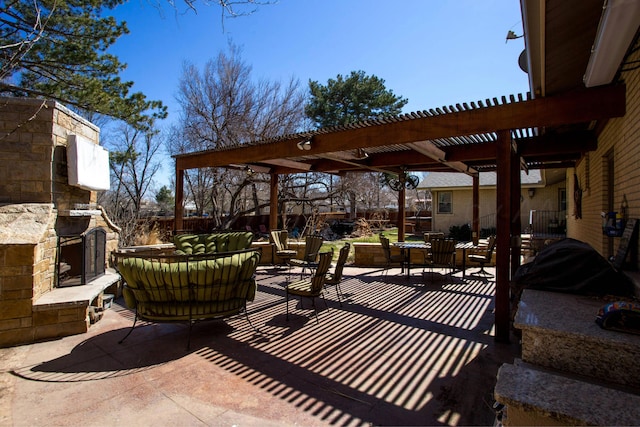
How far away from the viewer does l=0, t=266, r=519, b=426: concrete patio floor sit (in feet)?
7.63

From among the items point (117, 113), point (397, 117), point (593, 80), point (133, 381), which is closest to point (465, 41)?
point (397, 117)

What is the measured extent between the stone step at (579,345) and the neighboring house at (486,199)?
12481mm

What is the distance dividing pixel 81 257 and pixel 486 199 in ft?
52.4

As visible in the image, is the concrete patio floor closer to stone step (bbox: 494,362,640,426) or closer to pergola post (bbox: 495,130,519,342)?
pergola post (bbox: 495,130,519,342)

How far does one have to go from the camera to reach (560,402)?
166 cm

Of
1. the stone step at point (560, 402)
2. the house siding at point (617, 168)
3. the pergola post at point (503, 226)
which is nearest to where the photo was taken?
the stone step at point (560, 402)

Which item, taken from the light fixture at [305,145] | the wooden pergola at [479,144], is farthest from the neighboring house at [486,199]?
the light fixture at [305,145]

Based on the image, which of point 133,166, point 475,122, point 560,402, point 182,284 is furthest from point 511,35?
point 133,166

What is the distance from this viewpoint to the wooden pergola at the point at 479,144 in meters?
3.53

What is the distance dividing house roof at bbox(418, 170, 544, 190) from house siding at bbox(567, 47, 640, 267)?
924 centimetres

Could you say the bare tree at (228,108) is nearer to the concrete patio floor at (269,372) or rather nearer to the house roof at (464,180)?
the house roof at (464,180)

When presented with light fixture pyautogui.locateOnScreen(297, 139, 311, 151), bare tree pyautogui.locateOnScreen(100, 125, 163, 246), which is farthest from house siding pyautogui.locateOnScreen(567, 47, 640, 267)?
bare tree pyautogui.locateOnScreen(100, 125, 163, 246)

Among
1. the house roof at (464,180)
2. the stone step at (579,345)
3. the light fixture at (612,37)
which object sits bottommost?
the stone step at (579,345)

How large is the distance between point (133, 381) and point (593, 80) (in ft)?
16.4
